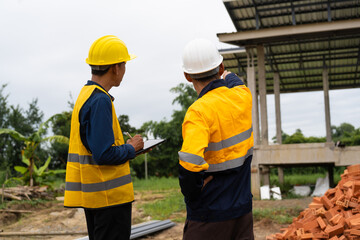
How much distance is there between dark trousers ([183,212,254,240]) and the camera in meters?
2.57

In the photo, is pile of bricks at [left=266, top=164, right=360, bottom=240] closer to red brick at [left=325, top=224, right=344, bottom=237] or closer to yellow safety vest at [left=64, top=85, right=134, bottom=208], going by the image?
red brick at [left=325, top=224, right=344, bottom=237]

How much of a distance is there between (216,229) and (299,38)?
12.6 metres

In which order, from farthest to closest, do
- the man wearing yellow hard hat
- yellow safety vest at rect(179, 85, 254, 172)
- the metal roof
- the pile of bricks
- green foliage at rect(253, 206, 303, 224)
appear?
the metal roof → green foliage at rect(253, 206, 303, 224) → the pile of bricks → the man wearing yellow hard hat → yellow safety vest at rect(179, 85, 254, 172)

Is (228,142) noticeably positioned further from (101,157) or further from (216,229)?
(101,157)

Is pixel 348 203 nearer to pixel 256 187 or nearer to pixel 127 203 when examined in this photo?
pixel 127 203

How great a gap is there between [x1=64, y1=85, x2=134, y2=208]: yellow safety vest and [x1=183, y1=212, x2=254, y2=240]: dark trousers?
0.59 m

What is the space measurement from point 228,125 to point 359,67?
20.8 metres

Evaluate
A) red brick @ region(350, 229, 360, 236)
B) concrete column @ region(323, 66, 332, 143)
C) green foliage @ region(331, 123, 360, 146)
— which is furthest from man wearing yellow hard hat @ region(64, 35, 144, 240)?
green foliage @ region(331, 123, 360, 146)

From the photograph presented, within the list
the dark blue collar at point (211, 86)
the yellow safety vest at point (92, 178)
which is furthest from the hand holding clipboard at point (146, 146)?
the dark blue collar at point (211, 86)

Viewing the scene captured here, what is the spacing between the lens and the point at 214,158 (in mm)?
2586

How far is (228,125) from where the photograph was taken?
260 cm

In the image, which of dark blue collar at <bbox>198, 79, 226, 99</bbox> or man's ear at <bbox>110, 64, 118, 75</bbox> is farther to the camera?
man's ear at <bbox>110, 64, 118, 75</bbox>

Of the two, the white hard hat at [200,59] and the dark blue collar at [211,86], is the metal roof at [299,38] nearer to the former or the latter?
the white hard hat at [200,59]

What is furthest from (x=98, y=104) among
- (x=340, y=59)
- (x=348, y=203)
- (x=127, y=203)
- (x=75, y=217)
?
(x=340, y=59)
